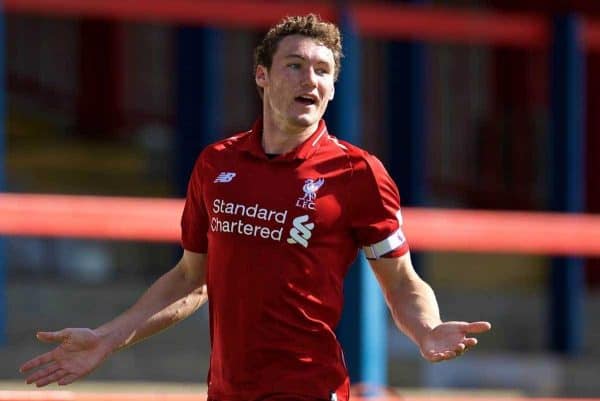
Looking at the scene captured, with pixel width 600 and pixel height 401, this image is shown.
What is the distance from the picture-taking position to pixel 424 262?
12281 millimetres

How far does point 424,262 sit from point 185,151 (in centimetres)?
222

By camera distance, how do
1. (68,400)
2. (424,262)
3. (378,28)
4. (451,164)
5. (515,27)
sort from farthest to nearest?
(451,164), (424,262), (515,27), (378,28), (68,400)

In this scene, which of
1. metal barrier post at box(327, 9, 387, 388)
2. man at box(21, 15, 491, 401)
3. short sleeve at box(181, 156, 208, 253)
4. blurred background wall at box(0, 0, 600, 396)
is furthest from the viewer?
blurred background wall at box(0, 0, 600, 396)

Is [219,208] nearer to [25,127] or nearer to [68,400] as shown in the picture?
[68,400]

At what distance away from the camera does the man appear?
383 centimetres

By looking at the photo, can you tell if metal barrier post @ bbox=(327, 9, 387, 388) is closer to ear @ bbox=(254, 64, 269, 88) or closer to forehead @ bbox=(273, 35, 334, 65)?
ear @ bbox=(254, 64, 269, 88)

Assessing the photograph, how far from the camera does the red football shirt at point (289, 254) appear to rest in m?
3.83

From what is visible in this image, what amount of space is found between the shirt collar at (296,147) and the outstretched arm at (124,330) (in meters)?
0.38

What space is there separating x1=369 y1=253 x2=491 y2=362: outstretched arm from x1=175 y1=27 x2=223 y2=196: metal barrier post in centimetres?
717

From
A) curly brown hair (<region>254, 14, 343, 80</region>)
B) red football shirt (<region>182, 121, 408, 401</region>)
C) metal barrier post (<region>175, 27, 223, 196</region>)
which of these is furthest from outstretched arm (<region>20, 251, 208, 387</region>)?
metal barrier post (<region>175, 27, 223, 196</region>)

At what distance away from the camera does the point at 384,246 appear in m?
3.93

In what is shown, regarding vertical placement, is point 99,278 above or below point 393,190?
Answer: below

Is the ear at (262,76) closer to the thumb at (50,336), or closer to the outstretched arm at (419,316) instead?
the outstretched arm at (419,316)

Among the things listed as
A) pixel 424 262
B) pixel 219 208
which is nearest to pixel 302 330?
pixel 219 208
